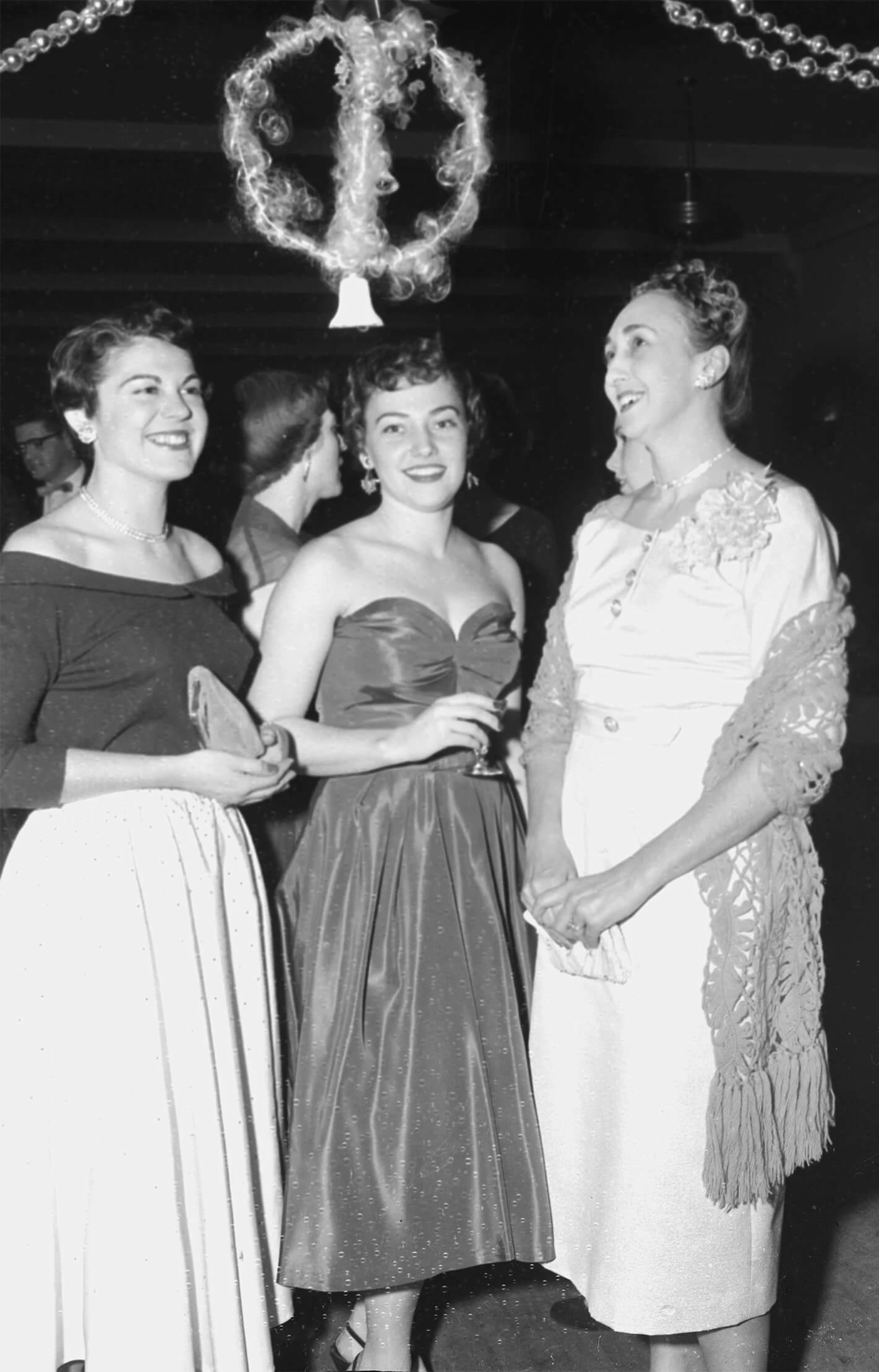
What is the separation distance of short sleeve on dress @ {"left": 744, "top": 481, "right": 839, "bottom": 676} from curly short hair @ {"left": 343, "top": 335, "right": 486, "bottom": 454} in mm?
530

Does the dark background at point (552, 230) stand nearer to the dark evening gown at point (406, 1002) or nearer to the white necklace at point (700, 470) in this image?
the dark evening gown at point (406, 1002)

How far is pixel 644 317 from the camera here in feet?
5.52

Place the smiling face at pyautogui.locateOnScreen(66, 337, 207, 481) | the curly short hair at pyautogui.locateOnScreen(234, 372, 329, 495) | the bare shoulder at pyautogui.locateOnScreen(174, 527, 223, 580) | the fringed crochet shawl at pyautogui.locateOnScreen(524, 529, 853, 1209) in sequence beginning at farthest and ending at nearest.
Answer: the curly short hair at pyautogui.locateOnScreen(234, 372, 329, 495) < the bare shoulder at pyautogui.locateOnScreen(174, 527, 223, 580) < the smiling face at pyautogui.locateOnScreen(66, 337, 207, 481) < the fringed crochet shawl at pyautogui.locateOnScreen(524, 529, 853, 1209)

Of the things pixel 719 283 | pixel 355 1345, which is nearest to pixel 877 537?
pixel 719 283

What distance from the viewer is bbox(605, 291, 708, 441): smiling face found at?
166cm

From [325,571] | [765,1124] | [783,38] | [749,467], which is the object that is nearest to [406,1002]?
[765,1124]

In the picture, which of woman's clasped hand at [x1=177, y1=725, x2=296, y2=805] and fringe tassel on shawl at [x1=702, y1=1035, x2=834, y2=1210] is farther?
A: woman's clasped hand at [x1=177, y1=725, x2=296, y2=805]

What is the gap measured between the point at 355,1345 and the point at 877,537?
1658mm

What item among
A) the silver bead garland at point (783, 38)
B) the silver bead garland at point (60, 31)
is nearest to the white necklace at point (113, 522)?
the silver bead garland at point (60, 31)

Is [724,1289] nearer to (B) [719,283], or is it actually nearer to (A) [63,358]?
(B) [719,283]

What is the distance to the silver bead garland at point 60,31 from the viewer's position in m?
1.85

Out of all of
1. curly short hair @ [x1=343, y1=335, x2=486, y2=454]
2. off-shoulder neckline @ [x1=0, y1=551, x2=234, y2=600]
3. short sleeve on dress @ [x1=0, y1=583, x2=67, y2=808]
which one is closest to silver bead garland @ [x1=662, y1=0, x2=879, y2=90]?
curly short hair @ [x1=343, y1=335, x2=486, y2=454]

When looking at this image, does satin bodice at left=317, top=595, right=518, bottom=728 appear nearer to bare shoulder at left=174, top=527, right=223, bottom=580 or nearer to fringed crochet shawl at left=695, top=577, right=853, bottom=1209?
bare shoulder at left=174, top=527, right=223, bottom=580

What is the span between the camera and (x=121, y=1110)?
1.64 meters
